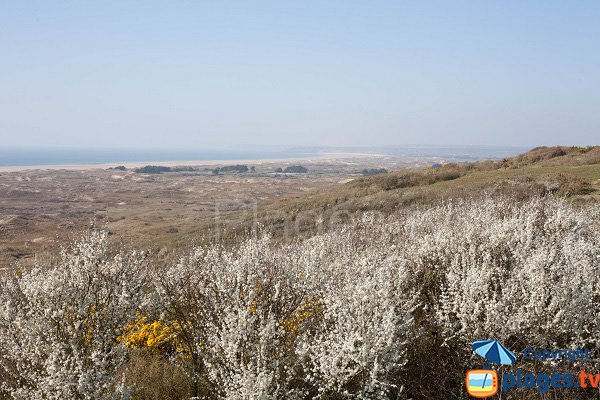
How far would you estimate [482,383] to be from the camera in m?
5.30

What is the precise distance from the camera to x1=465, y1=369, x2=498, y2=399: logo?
17.2 ft

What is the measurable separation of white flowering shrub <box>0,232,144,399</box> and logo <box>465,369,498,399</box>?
431 centimetres

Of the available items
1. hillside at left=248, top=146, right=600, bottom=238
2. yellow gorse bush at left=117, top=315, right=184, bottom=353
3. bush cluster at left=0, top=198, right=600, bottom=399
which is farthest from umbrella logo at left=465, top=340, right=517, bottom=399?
hillside at left=248, top=146, right=600, bottom=238

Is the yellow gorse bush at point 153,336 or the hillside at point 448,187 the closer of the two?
the yellow gorse bush at point 153,336

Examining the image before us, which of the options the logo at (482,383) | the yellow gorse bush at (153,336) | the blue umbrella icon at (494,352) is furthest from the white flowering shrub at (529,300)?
the yellow gorse bush at (153,336)

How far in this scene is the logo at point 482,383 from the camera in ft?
17.2

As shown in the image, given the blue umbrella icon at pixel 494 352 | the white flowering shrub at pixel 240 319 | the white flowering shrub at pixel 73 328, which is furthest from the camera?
the white flowering shrub at pixel 73 328

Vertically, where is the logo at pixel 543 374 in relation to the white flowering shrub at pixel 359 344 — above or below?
below

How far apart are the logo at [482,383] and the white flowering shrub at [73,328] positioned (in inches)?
170

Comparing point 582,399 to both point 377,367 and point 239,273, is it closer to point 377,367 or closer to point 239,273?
point 377,367

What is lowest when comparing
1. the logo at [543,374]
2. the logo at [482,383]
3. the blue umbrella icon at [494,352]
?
the logo at [543,374]

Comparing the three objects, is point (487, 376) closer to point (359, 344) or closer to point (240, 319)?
point (359, 344)

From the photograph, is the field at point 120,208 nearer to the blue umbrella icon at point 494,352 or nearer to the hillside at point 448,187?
the hillside at point 448,187

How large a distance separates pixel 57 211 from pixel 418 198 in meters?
54.1
